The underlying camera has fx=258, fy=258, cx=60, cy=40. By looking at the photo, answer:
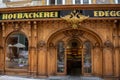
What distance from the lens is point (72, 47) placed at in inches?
675

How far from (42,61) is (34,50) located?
2.95 feet

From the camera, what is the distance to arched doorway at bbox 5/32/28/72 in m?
Result: 17.2

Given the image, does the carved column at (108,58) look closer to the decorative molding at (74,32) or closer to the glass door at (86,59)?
the glass door at (86,59)

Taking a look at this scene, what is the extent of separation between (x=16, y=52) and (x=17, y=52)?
9cm

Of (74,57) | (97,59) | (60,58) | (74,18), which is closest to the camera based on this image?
(74,18)

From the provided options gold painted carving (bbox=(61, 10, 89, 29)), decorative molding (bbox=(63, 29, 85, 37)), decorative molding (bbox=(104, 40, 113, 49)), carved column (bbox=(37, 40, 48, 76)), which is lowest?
carved column (bbox=(37, 40, 48, 76))

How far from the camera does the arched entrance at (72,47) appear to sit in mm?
16578

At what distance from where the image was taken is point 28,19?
16.5 m

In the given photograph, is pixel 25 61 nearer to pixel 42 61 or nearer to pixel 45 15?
pixel 42 61

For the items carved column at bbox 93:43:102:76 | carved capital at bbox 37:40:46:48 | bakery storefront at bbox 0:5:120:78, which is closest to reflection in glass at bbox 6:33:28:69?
bakery storefront at bbox 0:5:120:78

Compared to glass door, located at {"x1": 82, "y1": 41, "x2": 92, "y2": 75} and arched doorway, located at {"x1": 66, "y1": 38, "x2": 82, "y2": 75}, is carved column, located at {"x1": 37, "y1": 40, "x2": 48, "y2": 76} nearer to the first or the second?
arched doorway, located at {"x1": 66, "y1": 38, "x2": 82, "y2": 75}

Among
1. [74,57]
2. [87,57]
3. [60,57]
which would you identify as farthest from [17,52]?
[87,57]

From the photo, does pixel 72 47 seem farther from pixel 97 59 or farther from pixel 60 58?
pixel 97 59

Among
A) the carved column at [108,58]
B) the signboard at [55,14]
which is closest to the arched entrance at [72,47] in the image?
the carved column at [108,58]
